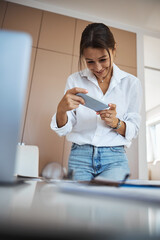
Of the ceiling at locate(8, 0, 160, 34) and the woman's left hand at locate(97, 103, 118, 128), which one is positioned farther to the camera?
the ceiling at locate(8, 0, 160, 34)

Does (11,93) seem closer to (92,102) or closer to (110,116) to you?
(92,102)

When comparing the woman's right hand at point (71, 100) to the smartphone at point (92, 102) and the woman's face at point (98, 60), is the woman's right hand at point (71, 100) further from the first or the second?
the woman's face at point (98, 60)

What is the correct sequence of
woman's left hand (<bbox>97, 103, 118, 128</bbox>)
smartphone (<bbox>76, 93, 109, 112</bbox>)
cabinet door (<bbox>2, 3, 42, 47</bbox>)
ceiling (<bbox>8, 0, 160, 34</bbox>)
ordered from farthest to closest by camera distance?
ceiling (<bbox>8, 0, 160, 34</bbox>) → cabinet door (<bbox>2, 3, 42, 47</bbox>) → woman's left hand (<bbox>97, 103, 118, 128</bbox>) → smartphone (<bbox>76, 93, 109, 112</bbox>)

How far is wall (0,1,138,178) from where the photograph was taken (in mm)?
1991

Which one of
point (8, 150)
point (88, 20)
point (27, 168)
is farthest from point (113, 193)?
point (88, 20)

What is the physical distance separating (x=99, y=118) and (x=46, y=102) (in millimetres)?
1266

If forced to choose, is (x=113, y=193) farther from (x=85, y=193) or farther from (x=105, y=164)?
(x=105, y=164)

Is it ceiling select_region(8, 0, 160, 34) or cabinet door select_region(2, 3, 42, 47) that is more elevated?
ceiling select_region(8, 0, 160, 34)

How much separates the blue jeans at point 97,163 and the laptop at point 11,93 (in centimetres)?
54

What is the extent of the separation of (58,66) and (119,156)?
1.72m

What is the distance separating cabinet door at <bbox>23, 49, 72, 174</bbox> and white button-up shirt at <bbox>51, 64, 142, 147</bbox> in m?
1.06

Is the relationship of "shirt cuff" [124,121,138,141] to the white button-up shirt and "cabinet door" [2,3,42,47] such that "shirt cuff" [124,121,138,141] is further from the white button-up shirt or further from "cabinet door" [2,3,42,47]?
"cabinet door" [2,3,42,47]

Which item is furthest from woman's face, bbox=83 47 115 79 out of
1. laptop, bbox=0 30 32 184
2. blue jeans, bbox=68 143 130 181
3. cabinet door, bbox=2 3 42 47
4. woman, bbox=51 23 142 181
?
cabinet door, bbox=2 3 42 47

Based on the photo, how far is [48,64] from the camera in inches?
88.1
